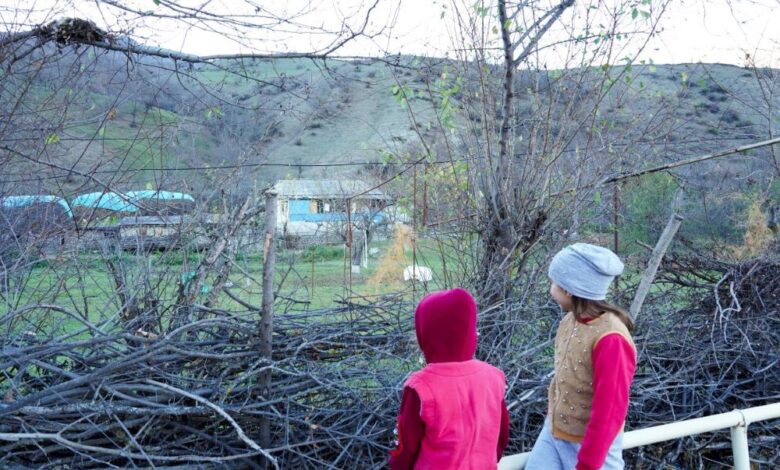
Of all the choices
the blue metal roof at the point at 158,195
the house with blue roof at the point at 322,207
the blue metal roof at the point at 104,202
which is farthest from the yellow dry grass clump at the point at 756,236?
the blue metal roof at the point at 104,202

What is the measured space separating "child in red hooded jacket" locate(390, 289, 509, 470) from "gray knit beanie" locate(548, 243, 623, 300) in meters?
Result: 0.49

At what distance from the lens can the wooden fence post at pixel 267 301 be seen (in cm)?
346

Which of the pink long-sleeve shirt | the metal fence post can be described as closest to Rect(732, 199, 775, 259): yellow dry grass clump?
the metal fence post

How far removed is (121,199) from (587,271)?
339 centimetres

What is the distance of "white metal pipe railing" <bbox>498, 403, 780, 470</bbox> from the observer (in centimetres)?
235

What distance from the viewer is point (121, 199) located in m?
4.72

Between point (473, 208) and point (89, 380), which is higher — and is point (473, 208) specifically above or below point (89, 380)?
above

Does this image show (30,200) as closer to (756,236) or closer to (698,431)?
(698,431)

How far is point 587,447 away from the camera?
7.89 ft

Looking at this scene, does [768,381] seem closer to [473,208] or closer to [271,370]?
[473,208]

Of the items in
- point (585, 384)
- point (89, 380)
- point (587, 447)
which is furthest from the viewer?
point (89, 380)

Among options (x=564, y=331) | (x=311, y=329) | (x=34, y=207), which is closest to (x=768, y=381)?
(x=564, y=331)

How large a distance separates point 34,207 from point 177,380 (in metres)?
2.50

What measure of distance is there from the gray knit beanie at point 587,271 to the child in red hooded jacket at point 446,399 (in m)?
0.49
